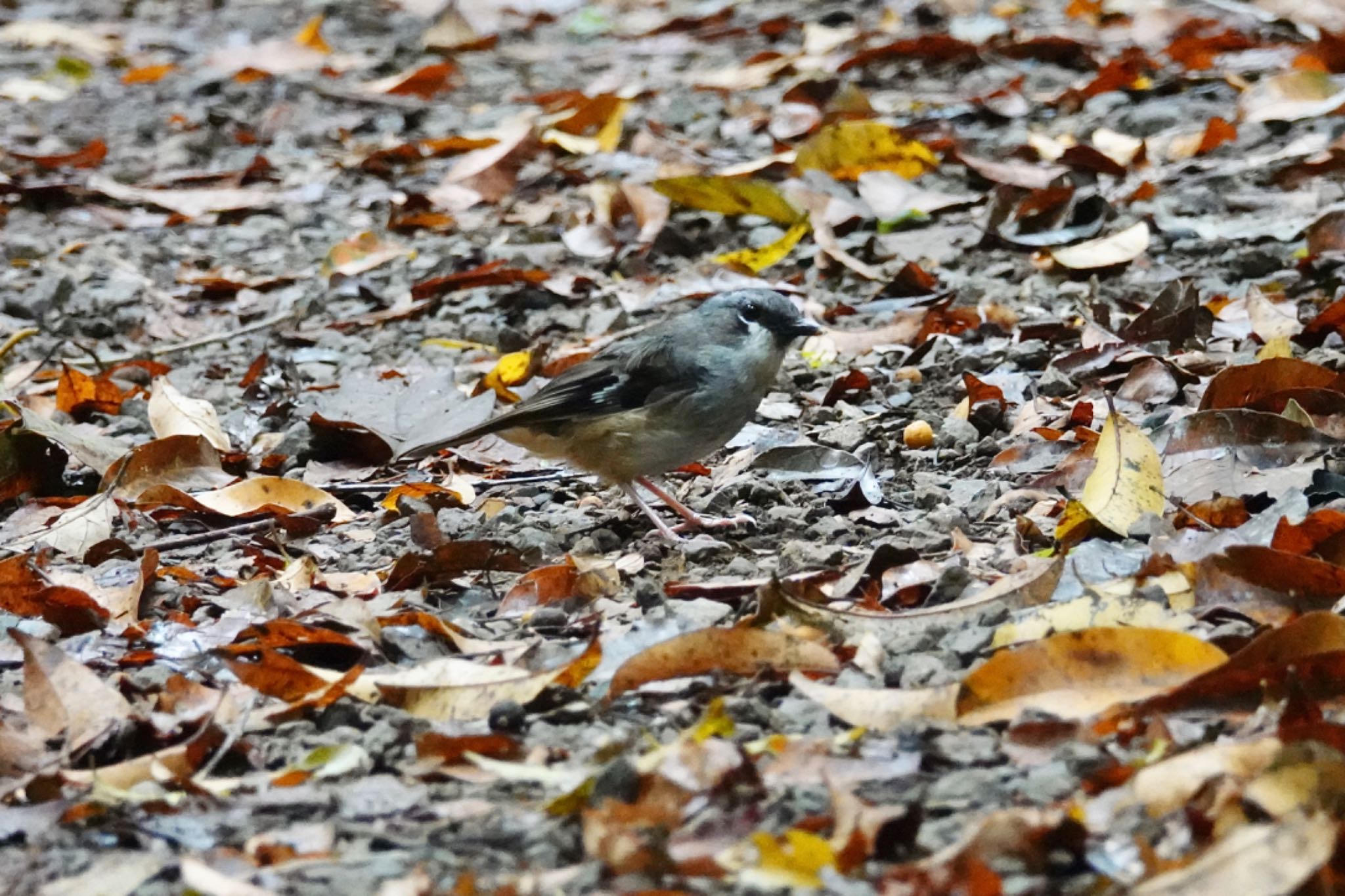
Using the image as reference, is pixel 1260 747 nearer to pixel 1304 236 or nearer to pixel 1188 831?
pixel 1188 831

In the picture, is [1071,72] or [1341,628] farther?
[1071,72]

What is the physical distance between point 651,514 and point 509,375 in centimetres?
138

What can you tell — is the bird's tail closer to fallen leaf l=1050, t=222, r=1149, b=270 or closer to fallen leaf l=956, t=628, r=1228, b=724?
fallen leaf l=956, t=628, r=1228, b=724

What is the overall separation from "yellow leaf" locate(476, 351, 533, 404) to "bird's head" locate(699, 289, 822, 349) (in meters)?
1.03

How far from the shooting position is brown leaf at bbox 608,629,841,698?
343 cm

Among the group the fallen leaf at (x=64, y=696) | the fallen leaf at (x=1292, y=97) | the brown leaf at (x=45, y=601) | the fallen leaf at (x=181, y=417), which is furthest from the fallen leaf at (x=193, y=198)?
the fallen leaf at (x=64, y=696)

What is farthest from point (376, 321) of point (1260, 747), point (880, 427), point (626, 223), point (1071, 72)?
point (1260, 747)

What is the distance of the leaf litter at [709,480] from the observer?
2902mm

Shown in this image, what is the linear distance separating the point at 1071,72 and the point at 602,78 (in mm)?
2989

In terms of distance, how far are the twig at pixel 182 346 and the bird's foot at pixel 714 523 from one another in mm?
2722

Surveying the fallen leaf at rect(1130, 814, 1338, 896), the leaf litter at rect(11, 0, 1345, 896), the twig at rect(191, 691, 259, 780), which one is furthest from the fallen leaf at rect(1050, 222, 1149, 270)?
the fallen leaf at rect(1130, 814, 1338, 896)

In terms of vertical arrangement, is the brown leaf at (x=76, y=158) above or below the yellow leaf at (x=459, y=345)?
above

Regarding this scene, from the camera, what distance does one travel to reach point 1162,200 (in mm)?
6887

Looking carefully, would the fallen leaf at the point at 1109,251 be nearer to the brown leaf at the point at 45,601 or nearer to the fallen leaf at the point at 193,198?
the brown leaf at the point at 45,601
